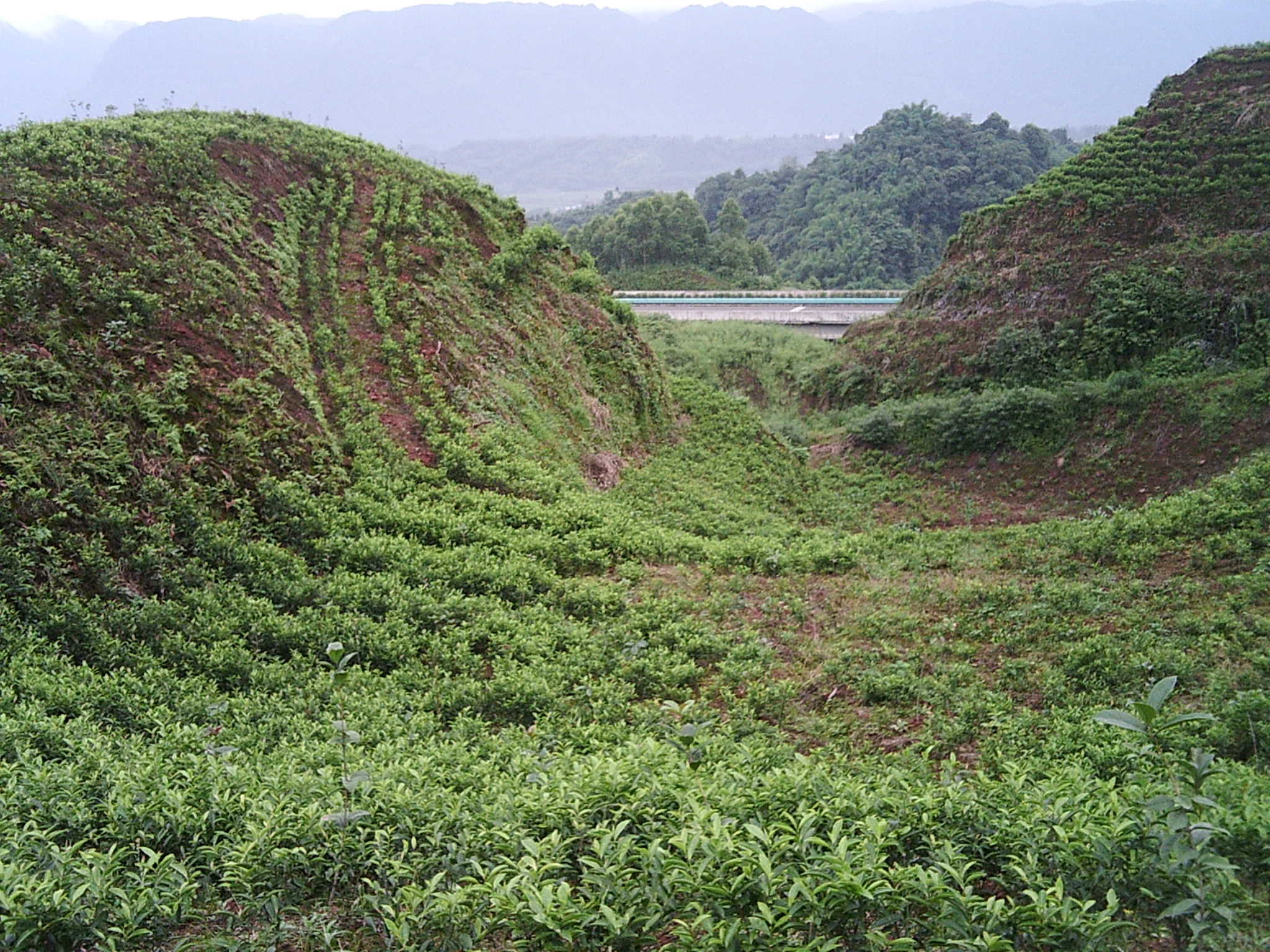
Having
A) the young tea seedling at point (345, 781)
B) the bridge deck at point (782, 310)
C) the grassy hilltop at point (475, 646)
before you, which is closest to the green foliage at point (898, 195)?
the bridge deck at point (782, 310)

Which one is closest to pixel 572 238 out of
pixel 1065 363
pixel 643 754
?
pixel 1065 363

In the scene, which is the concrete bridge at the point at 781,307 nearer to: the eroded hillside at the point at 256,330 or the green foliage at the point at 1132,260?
the green foliage at the point at 1132,260

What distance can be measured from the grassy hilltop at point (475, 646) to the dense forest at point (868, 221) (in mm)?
38738

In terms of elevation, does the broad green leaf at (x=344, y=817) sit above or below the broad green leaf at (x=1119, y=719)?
below

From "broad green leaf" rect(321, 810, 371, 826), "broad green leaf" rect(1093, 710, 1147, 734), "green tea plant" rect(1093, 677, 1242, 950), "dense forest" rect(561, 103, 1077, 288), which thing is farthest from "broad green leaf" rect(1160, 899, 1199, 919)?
"dense forest" rect(561, 103, 1077, 288)

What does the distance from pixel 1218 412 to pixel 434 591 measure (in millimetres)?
14738

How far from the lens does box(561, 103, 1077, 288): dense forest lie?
52.0 metres

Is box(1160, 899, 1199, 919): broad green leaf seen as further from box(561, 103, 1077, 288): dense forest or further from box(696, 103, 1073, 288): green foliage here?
box(696, 103, 1073, 288): green foliage

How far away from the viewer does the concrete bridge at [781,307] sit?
3734 centimetres

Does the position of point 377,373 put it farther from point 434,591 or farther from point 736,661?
point 736,661

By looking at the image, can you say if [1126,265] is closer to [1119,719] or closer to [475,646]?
[475,646]

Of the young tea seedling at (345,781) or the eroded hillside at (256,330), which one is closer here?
the young tea seedling at (345,781)

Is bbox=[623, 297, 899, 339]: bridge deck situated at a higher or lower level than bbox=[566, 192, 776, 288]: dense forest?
lower

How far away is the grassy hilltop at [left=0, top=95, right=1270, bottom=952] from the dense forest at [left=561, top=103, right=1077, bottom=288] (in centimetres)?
3874
